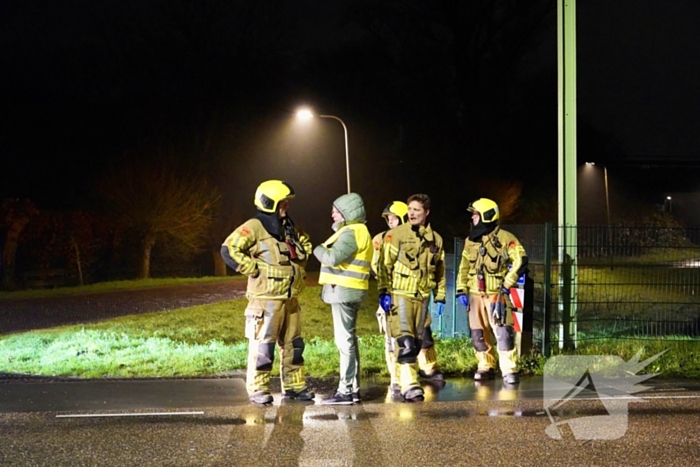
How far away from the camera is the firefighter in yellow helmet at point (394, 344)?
8.93 m

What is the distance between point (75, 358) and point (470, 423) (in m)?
5.95

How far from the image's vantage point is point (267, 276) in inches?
324

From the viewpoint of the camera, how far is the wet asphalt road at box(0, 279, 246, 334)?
17841 mm

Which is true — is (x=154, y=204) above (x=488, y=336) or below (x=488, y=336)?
above

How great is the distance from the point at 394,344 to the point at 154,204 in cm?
2747

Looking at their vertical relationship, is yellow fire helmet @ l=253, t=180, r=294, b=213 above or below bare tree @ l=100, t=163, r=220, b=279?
below

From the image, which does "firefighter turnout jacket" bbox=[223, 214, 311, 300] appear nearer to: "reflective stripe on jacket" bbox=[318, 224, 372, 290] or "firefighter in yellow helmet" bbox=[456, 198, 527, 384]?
"reflective stripe on jacket" bbox=[318, 224, 372, 290]

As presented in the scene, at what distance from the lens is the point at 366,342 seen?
12516mm

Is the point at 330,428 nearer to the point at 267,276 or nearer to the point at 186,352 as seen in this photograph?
the point at 267,276

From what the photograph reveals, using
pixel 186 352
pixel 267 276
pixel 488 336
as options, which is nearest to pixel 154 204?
pixel 186 352

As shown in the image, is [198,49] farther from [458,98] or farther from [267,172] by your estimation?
[458,98]

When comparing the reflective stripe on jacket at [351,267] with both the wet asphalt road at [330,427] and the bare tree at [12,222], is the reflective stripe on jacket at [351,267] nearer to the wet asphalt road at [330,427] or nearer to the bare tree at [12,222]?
the wet asphalt road at [330,427]

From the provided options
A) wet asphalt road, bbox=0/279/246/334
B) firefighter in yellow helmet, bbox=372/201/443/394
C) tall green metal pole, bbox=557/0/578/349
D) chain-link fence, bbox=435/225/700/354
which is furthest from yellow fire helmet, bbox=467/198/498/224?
wet asphalt road, bbox=0/279/246/334

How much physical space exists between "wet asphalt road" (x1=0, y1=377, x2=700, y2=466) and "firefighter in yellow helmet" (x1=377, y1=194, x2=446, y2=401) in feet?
1.27
